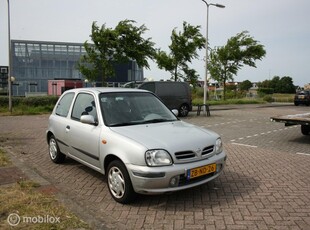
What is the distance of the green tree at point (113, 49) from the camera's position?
21172 mm

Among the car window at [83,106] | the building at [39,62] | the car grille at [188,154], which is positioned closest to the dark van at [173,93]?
the car window at [83,106]

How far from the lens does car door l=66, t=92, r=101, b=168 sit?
4.65 metres

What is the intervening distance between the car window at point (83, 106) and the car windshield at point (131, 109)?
0.20m

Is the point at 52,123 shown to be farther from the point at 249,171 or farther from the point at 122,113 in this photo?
the point at 249,171

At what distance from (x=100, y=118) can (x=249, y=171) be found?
3099 mm

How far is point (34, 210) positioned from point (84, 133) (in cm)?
148

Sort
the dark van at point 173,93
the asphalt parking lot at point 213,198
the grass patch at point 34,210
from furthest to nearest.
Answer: the dark van at point 173,93
the asphalt parking lot at point 213,198
the grass patch at point 34,210

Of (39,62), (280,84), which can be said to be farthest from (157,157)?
(280,84)

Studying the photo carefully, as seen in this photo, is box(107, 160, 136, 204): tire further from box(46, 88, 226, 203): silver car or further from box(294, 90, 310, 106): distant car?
box(294, 90, 310, 106): distant car

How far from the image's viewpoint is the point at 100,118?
15.4 feet

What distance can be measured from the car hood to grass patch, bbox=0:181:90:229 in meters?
→ 1.27

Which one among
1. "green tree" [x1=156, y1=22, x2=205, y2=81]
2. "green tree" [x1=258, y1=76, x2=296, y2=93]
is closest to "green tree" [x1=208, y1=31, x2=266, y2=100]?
"green tree" [x1=156, y1=22, x2=205, y2=81]

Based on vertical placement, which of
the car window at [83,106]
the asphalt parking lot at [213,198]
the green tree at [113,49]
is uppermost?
the green tree at [113,49]

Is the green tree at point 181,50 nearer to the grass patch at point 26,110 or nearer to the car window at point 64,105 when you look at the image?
the grass patch at point 26,110
